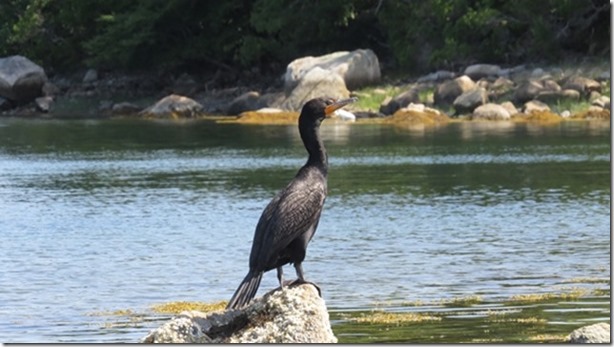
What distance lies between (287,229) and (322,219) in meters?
16.2

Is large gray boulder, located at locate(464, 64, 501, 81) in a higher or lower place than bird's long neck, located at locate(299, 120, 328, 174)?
lower

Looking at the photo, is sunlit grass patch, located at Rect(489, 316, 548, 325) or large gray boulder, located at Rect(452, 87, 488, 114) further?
large gray boulder, located at Rect(452, 87, 488, 114)

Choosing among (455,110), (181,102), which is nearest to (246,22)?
(181,102)

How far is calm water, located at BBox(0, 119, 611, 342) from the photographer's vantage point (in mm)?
19375

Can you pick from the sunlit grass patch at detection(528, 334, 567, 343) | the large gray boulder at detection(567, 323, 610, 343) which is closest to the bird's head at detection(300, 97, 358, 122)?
the large gray boulder at detection(567, 323, 610, 343)

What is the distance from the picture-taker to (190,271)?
21578 millimetres

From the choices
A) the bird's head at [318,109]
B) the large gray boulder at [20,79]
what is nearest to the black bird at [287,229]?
the bird's head at [318,109]

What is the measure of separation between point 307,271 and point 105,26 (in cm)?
6003

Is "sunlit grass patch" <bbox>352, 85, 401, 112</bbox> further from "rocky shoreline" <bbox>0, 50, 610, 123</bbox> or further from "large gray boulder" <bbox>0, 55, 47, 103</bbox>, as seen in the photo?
"large gray boulder" <bbox>0, 55, 47, 103</bbox>

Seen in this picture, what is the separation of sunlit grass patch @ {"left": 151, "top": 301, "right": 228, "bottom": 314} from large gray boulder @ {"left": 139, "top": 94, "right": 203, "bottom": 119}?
162 feet

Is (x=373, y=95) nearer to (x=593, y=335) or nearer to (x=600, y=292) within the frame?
(x=600, y=292)

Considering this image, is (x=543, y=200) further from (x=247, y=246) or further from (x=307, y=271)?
(x=307, y=271)

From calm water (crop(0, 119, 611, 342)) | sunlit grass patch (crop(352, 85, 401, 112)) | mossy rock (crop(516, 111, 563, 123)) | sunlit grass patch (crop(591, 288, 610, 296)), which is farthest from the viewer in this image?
sunlit grass patch (crop(352, 85, 401, 112))

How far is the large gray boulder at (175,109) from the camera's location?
6831 cm
